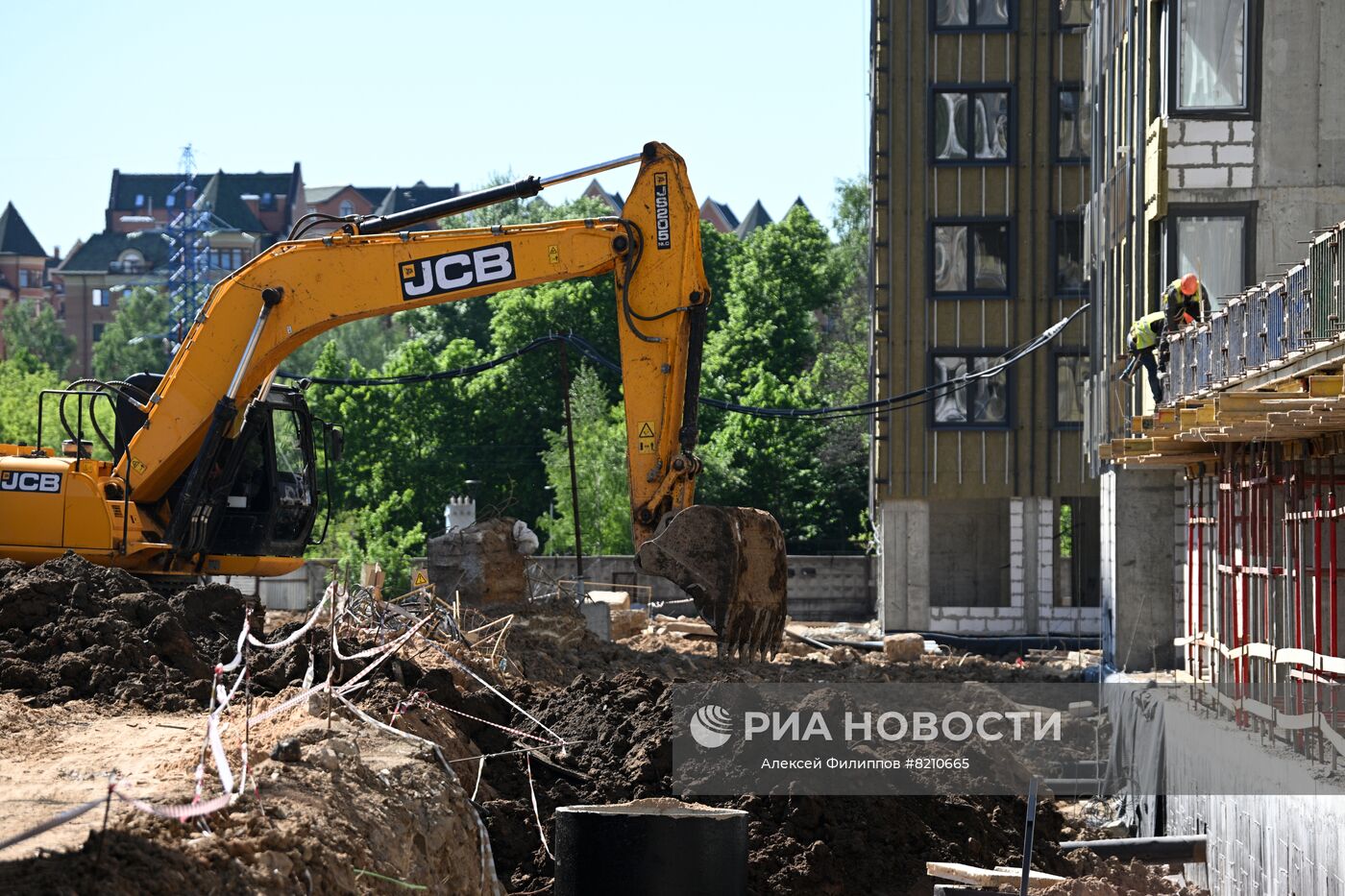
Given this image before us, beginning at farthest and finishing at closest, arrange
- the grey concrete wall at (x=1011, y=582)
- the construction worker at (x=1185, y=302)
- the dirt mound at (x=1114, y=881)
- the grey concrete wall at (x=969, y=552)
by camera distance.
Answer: the grey concrete wall at (x=969, y=552) < the grey concrete wall at (x=1011, y=582) < the construction worker at (x=1185, y=302) < the dirt mound at (x=1114, y=881)

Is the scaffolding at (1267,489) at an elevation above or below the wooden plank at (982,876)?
above

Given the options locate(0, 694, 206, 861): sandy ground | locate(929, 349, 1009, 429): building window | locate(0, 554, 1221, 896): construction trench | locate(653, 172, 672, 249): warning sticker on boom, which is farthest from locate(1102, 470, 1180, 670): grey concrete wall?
locate(0, 694, 206, 861): sandy ground

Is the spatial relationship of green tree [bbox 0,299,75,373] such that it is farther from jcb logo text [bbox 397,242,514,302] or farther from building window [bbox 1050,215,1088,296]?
jcb logo text [bbox 397,242,514,302]

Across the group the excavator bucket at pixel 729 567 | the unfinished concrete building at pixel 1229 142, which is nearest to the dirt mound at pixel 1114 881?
the excavator bucket at pixel 729 567

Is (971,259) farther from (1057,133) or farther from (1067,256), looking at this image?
(1057,133)

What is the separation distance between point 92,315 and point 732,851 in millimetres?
124413

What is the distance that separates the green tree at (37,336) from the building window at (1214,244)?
106 meters

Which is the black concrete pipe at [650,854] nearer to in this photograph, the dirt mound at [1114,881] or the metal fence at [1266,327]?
the dirt mound at [1114,881]

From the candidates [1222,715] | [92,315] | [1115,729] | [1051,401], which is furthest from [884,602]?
[92,315]

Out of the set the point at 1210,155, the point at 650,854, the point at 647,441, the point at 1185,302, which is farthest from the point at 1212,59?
the point at 650,854

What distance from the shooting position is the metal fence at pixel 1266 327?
45.4ft

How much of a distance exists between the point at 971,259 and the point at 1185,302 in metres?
19.4

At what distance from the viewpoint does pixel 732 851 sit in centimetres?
1163

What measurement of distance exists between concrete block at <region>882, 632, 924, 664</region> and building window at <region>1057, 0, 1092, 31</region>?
51.0 ft
